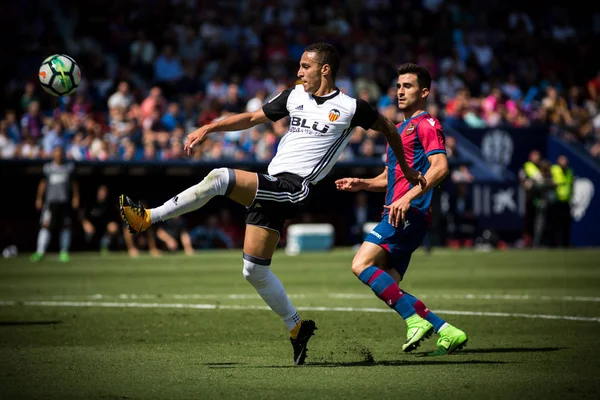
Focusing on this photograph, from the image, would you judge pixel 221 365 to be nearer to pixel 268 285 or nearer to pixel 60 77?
pixel 268 285

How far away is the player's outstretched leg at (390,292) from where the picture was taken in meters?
8.71

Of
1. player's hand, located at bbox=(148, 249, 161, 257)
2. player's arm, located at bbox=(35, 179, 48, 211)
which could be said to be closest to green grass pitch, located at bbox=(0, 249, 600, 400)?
player's arm, located at bbox=(35, 179, 48, 211)

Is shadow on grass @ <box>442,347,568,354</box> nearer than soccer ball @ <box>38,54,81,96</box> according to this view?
Yes

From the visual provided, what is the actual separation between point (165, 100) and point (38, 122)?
3808mm

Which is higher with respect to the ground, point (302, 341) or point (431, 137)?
point (431, 137)

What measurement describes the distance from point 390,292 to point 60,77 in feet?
14.6

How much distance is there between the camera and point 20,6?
91.9ft

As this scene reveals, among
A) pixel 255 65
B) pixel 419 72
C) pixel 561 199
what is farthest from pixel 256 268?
pixel 561 199

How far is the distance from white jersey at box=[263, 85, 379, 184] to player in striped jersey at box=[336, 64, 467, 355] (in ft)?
1.30

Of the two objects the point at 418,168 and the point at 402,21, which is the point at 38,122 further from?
the point at 418,168

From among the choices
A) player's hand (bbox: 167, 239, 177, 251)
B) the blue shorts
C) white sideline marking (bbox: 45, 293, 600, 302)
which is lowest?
player's hand (bbox: 167, 239, 177, 251)

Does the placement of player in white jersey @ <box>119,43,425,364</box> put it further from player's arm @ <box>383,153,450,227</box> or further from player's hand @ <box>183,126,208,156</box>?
player's arm @ <box>383,153,450,227</box>

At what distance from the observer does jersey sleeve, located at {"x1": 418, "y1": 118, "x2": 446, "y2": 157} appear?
891 centimetres

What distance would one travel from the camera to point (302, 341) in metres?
8.46
